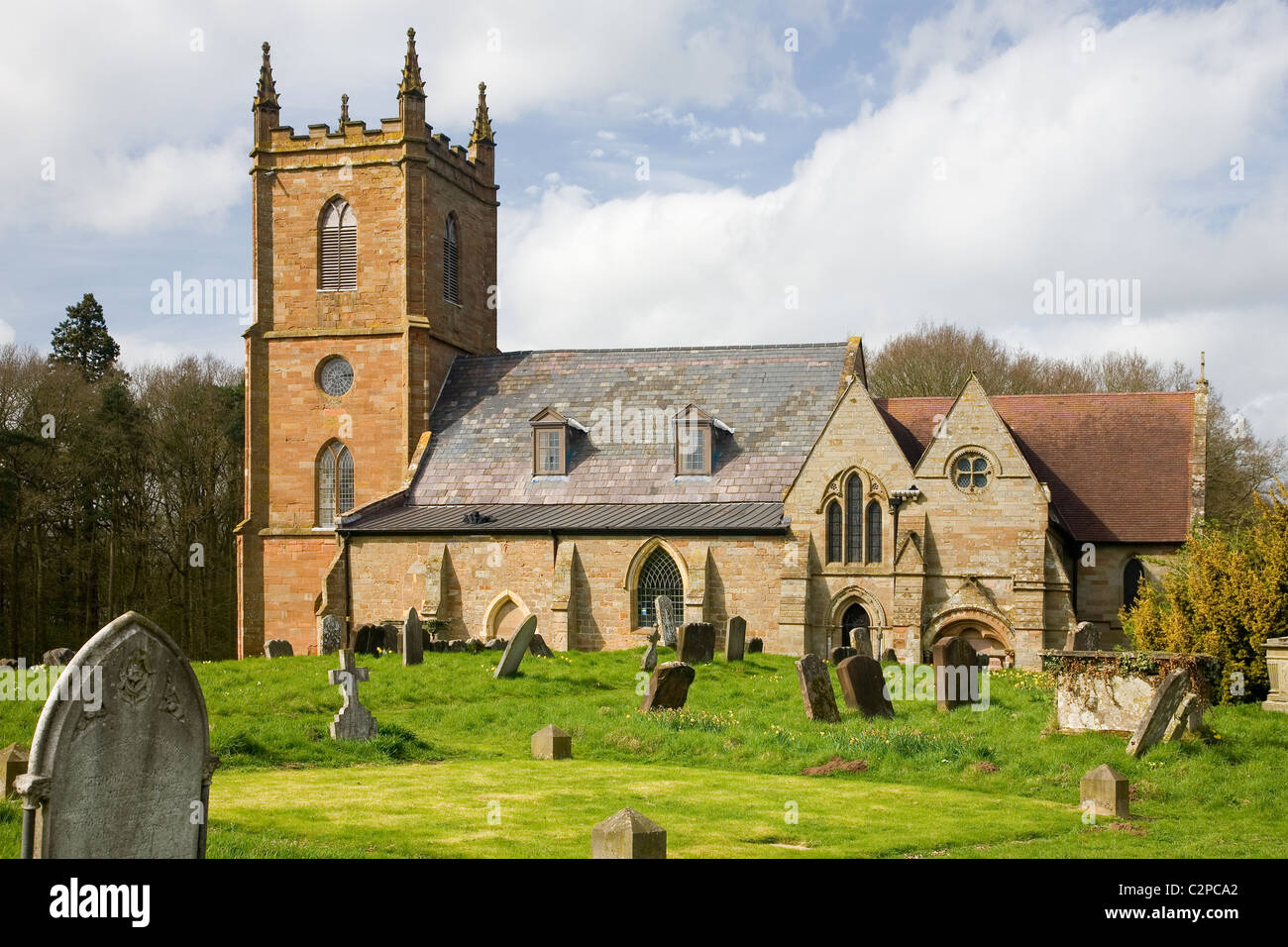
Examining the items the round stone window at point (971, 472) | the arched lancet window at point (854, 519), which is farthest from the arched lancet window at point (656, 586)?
the round stone window at point (971, 472)

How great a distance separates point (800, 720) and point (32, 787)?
13.4 m

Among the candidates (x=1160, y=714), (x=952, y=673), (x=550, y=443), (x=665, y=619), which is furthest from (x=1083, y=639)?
(x=550, y=443)

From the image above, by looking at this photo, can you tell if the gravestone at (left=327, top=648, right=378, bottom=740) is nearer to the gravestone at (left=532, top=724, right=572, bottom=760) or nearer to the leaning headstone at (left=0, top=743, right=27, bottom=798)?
the gravestone at (left=532, top=724, right=572, bottom=760)

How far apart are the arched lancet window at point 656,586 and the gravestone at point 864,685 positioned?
14586mm

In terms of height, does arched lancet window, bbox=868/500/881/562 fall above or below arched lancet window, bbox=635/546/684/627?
above

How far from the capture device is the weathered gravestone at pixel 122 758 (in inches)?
349

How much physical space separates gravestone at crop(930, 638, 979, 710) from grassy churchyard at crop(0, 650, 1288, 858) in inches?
20.9

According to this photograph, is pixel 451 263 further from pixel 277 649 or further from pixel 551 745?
→ pixel 551 745

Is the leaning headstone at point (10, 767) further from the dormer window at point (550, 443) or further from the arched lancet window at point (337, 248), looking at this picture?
the arched lancet window at point (337, 248)

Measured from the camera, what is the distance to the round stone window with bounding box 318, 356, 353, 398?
41531 mm

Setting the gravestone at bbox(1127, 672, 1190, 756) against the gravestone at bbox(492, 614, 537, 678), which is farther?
the gravestone at bbox(492, 614, 537, 678)


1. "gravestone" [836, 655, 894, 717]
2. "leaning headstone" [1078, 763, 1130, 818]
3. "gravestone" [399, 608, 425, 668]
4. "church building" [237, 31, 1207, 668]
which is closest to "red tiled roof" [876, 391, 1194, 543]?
"church building" [237, 31, 1207, 668]
